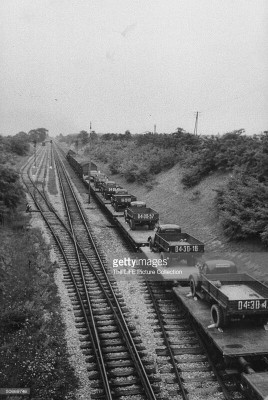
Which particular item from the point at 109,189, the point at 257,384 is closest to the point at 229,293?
the point at 257,384

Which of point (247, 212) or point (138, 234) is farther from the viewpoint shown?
point (138, 234)

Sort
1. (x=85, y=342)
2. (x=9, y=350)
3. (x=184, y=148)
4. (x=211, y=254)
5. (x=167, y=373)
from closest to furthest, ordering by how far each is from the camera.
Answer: (x=167, y=373) < (x=9, y=350) < (x=85, y=342) < (x=211, y=254) < (x=184, y=148)

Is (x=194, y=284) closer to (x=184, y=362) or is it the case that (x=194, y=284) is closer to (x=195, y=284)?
(x=195, y=284)

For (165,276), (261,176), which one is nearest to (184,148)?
(261,176)

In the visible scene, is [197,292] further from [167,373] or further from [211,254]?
[211,254]

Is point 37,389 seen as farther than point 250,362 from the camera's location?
No

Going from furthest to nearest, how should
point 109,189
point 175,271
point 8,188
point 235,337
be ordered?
point 109,189
point 8,188
point 175,271
point 235,337

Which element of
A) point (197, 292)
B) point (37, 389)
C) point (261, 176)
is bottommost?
point (37, 389)

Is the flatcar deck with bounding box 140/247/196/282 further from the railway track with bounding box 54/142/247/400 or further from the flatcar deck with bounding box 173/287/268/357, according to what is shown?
the flatcar deck with bounding box 173/287/268/357
